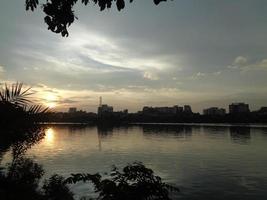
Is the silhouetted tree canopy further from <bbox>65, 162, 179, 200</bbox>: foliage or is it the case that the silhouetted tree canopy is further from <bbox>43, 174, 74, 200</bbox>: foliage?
<bbox>43, 174, 74, 200</bbox>: foliage

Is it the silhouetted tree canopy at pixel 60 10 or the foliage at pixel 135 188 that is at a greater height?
the silhouetted tree canopy at pixel 60 10

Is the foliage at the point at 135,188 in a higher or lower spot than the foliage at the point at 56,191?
higher

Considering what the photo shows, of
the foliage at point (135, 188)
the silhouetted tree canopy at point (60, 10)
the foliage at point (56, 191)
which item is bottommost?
the foliage at point (56, 191)

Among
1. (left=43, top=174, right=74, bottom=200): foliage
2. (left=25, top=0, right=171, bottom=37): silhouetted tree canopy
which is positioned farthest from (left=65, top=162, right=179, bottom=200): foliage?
(left=43, top=174, right=74, bottom=200): foliage

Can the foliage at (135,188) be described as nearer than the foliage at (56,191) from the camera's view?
Yes

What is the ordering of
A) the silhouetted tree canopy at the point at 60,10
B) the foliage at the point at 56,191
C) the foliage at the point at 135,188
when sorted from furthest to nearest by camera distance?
the foliage at the point at 56,191 < the foliage at the point at 135,188 < the silhouetted tree canopy at the point at 60,10

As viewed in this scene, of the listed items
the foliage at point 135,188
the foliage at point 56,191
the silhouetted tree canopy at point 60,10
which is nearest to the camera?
the silhouetted tree canopy at point 60,10

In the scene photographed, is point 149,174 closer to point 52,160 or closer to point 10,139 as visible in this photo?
point 10,139

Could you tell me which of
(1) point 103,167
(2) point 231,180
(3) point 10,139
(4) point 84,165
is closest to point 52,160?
(4) point 84,165

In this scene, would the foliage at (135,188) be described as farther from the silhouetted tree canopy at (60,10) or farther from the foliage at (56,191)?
the foliage at (56,191)

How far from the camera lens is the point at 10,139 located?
1110 cm

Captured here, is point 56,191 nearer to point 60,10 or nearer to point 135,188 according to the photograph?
point 135,188

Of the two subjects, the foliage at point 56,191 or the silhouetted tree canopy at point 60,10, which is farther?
the foliage at point 56,191

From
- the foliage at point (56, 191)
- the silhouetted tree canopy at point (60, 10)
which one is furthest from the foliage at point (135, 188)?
the foliage at point (56, 191)
